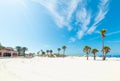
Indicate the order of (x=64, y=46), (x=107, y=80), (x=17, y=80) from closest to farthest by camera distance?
1. (x=17, y=80)
2. (x=107, y=80)
3. (x=64, y=46)

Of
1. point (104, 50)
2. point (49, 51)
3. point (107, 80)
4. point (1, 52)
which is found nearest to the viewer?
point (107, 80)

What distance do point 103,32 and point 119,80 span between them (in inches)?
1857

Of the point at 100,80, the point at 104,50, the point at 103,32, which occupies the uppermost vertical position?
the point at 103,32

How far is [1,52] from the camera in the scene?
83.4 metres

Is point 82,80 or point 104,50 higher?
point 104,50

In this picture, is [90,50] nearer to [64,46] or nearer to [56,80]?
[64,46]

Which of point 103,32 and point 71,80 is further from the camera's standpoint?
point 103,32

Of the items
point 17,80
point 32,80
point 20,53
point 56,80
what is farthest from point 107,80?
point 20,53

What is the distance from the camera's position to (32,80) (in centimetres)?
1132

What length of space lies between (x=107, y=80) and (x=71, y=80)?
282 cm

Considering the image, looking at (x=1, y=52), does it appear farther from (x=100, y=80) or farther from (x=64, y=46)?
(x=100, y=80)

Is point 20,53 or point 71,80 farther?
point 20,53

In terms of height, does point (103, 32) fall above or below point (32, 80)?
above

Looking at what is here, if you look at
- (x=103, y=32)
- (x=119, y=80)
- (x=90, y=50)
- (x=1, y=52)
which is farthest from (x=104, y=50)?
(x=1, y=52)
